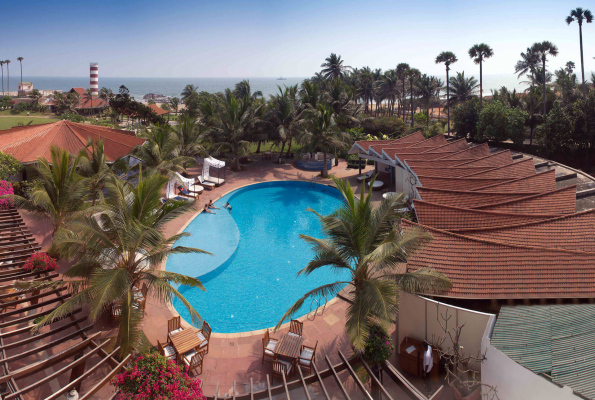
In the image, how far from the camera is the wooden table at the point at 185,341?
Answer: 904cm

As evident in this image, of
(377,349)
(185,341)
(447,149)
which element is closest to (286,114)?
(447,149)

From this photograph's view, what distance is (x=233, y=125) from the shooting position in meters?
27.2

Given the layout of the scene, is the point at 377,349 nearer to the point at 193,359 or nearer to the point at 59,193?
the point at 193,359

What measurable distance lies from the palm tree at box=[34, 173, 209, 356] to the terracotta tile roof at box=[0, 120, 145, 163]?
12.6 metres

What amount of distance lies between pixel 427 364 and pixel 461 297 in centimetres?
197

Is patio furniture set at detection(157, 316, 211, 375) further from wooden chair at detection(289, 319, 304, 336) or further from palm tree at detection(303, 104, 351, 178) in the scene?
palm tree at detection(303, 104, 351, 178)

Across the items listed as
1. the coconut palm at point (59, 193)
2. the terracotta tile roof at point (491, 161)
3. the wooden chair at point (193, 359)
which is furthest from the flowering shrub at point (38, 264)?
the terracotta tile roof at point (491, 161)

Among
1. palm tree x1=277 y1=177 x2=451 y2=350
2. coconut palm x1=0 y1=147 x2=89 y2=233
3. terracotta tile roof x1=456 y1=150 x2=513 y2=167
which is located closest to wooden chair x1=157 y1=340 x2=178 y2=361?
palm tree x1=277 y1=177 x2=451 y2=350

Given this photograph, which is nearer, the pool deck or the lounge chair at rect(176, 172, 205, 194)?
the pool deck

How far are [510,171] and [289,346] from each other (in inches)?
618

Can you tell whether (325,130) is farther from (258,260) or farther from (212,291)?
(212,291)

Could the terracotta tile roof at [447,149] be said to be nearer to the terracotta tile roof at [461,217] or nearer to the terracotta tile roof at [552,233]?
the terracotta tile roof at [461,217]

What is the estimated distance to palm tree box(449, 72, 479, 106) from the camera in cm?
4791

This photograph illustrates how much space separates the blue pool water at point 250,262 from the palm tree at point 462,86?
34.7m
